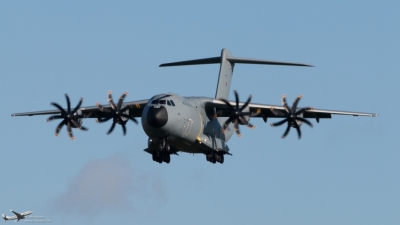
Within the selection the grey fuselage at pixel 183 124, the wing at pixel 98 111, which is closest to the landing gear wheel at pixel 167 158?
the grey fuselage at pixel 183 124

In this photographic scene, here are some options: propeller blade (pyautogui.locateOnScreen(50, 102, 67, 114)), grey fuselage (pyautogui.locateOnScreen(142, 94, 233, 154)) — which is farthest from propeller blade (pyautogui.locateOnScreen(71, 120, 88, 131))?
grey fuselage (pyautogui.locateOnScreen(142, 94, 233, 154))

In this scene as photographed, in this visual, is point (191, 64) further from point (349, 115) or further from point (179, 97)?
point (349, 115)

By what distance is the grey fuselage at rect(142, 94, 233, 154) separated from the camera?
39469 millimetres

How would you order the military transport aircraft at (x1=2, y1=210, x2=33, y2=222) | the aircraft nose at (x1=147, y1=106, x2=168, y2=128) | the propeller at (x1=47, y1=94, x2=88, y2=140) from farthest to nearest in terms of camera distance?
1. the military transport aircraft at (x1=2, y1=210, x2=33, y2=222)
2. the propeller at (x1=47, y1=94, x2=88, y2=140)
3. the aircraft nose at (x1=147, y1=106, x2=168, y2=128)

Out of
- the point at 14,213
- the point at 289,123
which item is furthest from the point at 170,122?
the point at 14,213

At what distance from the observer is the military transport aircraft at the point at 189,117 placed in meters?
39.8

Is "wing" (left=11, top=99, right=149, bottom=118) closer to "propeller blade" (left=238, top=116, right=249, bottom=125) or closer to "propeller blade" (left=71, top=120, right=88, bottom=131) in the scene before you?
"propeller blade" (left=71, top=120, right=88, bottom=131)

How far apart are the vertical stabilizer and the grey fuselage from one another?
8.68ft

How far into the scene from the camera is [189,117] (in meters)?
40.7

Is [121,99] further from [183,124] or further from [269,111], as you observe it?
[269,111]

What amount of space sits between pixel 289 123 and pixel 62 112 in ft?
33.5

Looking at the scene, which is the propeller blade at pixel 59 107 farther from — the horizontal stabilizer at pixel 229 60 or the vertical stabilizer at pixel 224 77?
the vertical stabilizer at pixel 224 77

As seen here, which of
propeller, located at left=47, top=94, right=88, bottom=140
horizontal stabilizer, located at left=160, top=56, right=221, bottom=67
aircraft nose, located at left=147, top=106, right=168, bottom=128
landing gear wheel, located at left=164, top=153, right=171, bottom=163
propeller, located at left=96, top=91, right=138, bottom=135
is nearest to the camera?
aircraft nose, located at left=147, top=106, right=168, bottom=128

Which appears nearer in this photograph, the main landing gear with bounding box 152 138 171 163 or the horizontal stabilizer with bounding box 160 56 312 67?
the main landing gear with bounding box 152 138 171 163
